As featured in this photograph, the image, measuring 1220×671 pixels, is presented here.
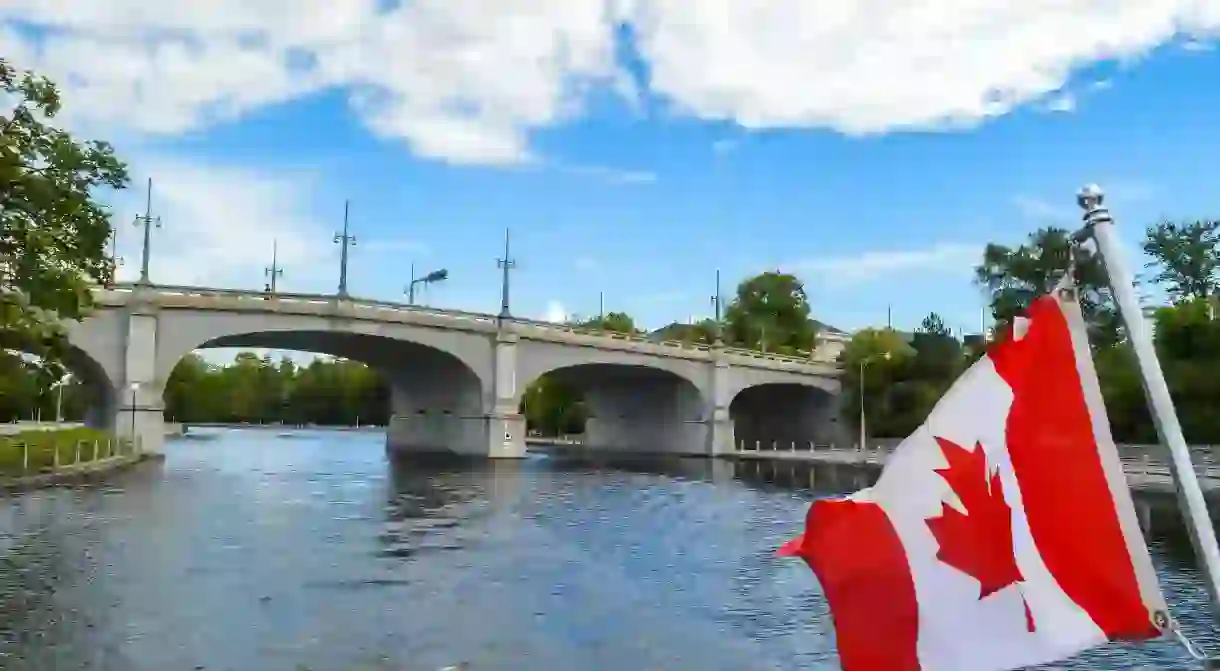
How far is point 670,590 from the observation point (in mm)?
16953

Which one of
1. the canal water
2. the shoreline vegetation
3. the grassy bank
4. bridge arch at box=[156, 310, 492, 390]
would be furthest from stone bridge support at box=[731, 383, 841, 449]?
the canal water

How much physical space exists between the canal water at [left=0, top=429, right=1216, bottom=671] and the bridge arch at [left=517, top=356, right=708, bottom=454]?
36606mm

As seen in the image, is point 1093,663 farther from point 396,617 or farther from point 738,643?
point 396,617

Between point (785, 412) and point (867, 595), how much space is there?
87946 millimetres

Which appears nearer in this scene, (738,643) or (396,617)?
(738,643)

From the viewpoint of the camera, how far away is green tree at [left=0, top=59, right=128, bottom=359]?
70.2 ft

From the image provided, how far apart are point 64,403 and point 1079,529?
135 meters

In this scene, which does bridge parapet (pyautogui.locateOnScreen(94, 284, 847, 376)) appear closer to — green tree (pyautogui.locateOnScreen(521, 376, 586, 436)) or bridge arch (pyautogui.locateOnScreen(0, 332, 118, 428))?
bridge arch (pyautogui.locateOnScreen(0, 332, 118, 428))

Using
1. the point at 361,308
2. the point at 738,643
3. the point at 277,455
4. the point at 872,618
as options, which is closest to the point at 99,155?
the point at 738,643

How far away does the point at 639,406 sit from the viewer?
81.9m

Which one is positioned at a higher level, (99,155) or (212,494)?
(99,155)

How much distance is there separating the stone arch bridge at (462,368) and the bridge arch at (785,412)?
152mm

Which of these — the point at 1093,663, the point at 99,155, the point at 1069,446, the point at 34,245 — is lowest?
the point at 1093,663

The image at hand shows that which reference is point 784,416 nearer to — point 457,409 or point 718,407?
point 718,407
